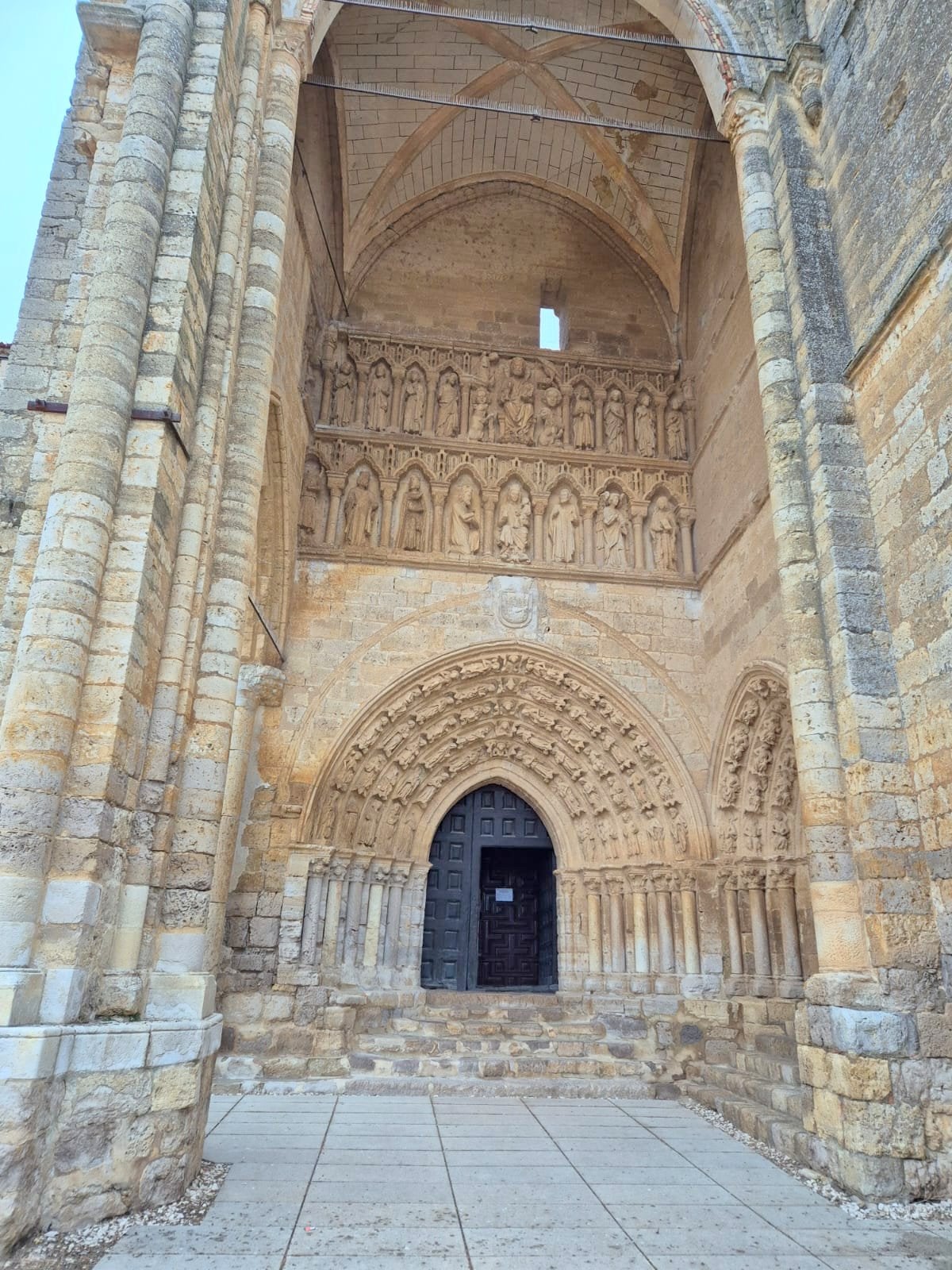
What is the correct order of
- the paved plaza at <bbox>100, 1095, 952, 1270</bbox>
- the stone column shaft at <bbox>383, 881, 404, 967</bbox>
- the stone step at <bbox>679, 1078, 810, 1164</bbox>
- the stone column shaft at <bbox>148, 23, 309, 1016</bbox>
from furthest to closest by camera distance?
the stone column shaft at <bbox>383, 881, 404, 967</bbox> → the stone step at <bbox>679, 1078, 810, 1164</bbox> → the stone column shaft at <bbox>148, 23, 309, 1016</bbox> → the paved plaza at <bbox>100, 1095, 952, 1270</bbox>

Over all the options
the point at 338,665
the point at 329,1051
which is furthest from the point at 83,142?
the point at 329,1051

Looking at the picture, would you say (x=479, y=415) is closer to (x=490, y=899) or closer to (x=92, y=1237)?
(x=490, y=899)

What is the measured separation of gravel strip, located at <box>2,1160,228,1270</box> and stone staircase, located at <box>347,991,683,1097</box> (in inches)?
113

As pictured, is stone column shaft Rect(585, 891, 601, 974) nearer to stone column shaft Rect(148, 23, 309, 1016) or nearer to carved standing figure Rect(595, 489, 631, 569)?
carved standing figure Rect(595, 489, 631, 569)

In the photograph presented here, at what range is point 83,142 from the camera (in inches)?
194

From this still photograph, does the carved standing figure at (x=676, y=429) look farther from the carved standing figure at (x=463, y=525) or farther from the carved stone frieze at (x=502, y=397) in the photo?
the carved standing figure at (x=463, y=525)

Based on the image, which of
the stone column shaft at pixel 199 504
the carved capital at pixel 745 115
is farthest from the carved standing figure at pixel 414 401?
the carved capital at pixel 745 115

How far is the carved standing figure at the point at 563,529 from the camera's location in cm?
909

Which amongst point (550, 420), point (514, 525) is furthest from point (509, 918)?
point (550, 420)

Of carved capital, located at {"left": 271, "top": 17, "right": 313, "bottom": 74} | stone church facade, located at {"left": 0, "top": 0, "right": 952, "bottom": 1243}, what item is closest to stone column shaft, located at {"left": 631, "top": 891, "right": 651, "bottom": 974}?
stone church facade, located at {"left": 0, "top": 0, "right": 952, "bottom": 1243}

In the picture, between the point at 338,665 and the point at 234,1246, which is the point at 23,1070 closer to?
the point at 234,1246

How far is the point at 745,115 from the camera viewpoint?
640cm

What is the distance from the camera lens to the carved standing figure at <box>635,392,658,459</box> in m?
9.73

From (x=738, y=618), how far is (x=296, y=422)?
189 inches
